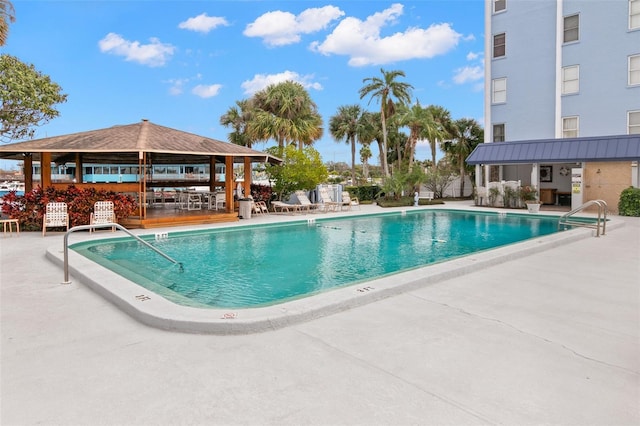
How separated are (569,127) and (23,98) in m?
28.6

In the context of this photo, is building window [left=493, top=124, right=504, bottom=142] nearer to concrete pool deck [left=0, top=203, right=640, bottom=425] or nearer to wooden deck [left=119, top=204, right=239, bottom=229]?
wooden deck [left=119, top=204, right=239, bottom=229]

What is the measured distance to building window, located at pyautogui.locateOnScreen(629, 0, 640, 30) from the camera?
67.6 ft

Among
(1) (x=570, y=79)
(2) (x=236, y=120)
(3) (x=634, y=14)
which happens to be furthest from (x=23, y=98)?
(3) (x=634, y=14)

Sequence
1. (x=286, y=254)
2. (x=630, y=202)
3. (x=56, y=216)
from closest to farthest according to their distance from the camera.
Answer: (x=286, y=254) < (x=56, y=216) < (x=630, y=202)

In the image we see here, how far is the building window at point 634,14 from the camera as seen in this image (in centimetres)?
2059

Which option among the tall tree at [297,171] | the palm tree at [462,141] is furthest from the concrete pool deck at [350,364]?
the palm tree at [462,141]

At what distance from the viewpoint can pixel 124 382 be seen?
11.1 ft

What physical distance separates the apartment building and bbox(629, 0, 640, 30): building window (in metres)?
0.04

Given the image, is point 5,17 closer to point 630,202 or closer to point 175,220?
point 175,220

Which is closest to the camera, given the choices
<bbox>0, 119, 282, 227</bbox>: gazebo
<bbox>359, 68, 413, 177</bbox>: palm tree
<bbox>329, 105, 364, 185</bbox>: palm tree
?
<bbox>0, 119, 282, 227</bbox>: gazebo

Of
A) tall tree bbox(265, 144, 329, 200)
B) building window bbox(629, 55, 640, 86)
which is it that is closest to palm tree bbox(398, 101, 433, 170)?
tall tree bbox(265, 144, 329, 200)

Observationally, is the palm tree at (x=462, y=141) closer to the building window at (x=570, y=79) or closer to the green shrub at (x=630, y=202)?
the building window at (x=570, y=79)

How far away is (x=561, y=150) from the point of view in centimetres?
2152

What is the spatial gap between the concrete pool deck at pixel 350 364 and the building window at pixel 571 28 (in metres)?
21.7
